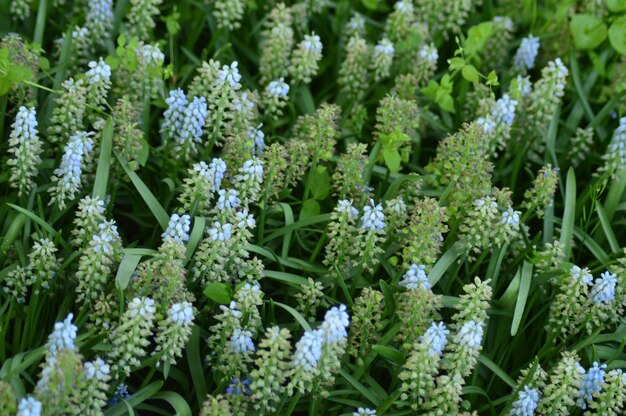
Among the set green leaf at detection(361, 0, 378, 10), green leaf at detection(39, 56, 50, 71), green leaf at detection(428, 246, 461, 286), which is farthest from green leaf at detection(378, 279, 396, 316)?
green leaf at detection(361, 0, 378, 10)

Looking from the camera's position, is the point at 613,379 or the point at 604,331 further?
the point at 604,331

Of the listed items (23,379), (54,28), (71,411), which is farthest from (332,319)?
(54,28)

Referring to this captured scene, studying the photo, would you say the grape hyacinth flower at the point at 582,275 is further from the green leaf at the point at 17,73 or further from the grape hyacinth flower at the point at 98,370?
the green leaf at the point at 17,73

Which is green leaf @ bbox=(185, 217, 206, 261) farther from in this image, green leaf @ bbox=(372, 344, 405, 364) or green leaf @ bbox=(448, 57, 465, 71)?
green leaf @ bbox=(448, 57, 465, 71)

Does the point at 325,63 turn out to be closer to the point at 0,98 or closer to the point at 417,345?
the point at 0,98

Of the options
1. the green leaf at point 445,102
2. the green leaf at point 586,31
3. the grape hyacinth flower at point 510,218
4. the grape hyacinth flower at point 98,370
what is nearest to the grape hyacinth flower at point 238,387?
the grape hyacinth flower at point 98,370

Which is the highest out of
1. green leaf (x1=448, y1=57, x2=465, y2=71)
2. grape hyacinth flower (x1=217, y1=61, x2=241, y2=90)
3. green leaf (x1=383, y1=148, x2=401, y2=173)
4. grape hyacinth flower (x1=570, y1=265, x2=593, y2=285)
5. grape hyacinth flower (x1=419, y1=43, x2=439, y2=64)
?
green leaf (x1=448, y1=57, x2=465, y2=71)
